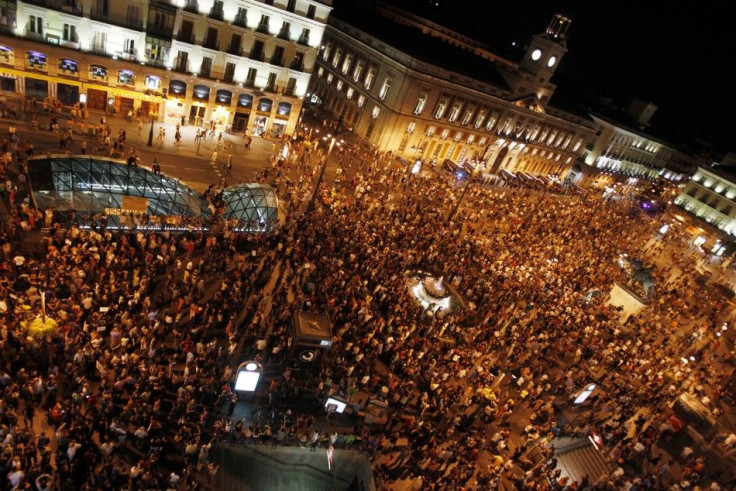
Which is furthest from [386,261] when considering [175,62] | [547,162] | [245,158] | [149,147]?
[547,162]

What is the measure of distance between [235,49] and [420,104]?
2642 cm

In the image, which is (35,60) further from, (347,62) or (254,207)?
(347,62)

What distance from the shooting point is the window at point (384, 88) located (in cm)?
6078

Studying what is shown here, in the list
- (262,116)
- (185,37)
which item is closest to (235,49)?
(185,37)

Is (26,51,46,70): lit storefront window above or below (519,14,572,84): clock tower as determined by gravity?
below

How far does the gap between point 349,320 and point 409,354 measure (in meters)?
3.86

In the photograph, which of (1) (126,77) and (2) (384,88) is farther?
(2) (384,88)

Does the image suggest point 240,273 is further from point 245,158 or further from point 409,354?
point 245,158

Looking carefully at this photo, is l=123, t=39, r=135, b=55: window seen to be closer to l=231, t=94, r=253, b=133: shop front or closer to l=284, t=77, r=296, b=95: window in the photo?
l=231, t=94, r=253, b=133: shop front

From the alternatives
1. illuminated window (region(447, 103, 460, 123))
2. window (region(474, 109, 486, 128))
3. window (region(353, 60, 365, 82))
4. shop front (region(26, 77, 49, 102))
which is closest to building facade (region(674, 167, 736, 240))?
window (region(474, 109, 486, 128))

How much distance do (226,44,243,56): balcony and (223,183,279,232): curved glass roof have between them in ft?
64.4

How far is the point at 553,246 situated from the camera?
148 ft

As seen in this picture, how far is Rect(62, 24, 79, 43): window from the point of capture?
37.5 meters

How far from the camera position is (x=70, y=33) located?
124 ft
